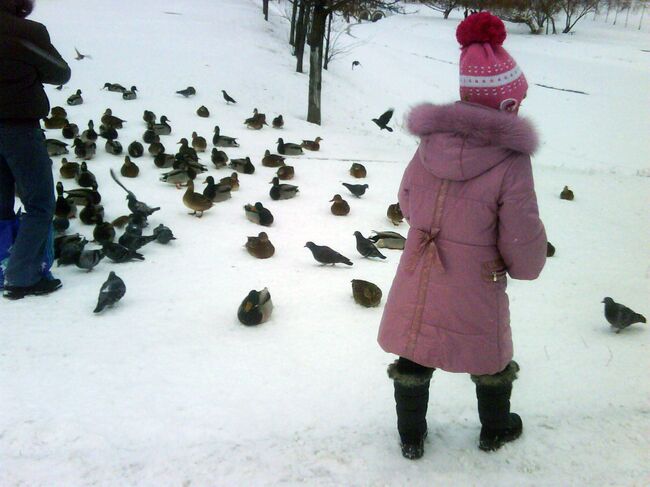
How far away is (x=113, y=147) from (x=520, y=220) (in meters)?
7.01

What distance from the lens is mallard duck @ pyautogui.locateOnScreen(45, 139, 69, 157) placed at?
7332 millimetres

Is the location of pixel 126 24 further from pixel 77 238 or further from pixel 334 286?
pixel 334 286

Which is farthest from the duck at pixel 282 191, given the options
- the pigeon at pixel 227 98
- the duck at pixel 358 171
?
the pigeon at pixel 227 98

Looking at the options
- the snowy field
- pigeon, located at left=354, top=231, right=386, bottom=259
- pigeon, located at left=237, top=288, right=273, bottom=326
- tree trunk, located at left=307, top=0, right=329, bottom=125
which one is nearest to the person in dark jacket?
the snowy field

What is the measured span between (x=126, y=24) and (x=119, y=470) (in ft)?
56.4

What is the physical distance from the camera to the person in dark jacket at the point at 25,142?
3398mm

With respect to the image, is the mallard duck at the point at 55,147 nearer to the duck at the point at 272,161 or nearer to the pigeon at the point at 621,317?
the duck at the point at 272,161

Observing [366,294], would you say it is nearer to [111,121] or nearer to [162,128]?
[162,128]

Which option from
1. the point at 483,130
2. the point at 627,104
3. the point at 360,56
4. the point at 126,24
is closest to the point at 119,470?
the point at 483,130

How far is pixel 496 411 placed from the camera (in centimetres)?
239

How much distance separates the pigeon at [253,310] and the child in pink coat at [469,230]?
1.57 m

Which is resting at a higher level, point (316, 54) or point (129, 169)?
point (316, 54)

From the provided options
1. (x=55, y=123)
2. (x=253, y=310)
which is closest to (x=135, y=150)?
(x=55, y=123)

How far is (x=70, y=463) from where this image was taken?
2.35 m
